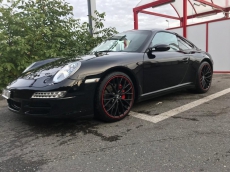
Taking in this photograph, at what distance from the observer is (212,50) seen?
26.6 ft

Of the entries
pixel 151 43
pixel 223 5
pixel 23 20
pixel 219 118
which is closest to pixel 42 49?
pixel 23 20

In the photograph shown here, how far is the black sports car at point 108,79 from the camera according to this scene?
8.32ft

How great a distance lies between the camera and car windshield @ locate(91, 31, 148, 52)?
3443 millimetres

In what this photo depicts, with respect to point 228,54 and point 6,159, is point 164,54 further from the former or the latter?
point 228,54

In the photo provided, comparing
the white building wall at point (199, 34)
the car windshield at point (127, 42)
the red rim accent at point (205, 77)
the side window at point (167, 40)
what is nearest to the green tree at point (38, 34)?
the car windshield at point (127, 42)

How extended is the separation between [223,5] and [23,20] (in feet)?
32.5

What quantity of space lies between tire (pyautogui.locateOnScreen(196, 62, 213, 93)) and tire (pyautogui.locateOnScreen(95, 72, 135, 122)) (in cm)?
180

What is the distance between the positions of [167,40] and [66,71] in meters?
2.03

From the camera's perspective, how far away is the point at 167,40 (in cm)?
390

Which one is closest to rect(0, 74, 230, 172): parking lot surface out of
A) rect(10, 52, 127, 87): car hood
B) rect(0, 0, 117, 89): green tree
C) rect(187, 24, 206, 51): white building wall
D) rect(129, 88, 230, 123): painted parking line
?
rect(129, 88, 230, 123): painted parking line

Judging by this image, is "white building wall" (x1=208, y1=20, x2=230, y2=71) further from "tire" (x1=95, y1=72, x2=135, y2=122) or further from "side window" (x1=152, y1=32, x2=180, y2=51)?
"tire" (x1=95, y1=72, x2=135, y2=122)

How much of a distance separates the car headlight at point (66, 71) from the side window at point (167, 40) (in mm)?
1434

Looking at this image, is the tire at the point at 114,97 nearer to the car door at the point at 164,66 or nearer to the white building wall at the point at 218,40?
the car door at the point at 164,66

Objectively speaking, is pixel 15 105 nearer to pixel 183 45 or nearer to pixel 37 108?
pixel 37 108
